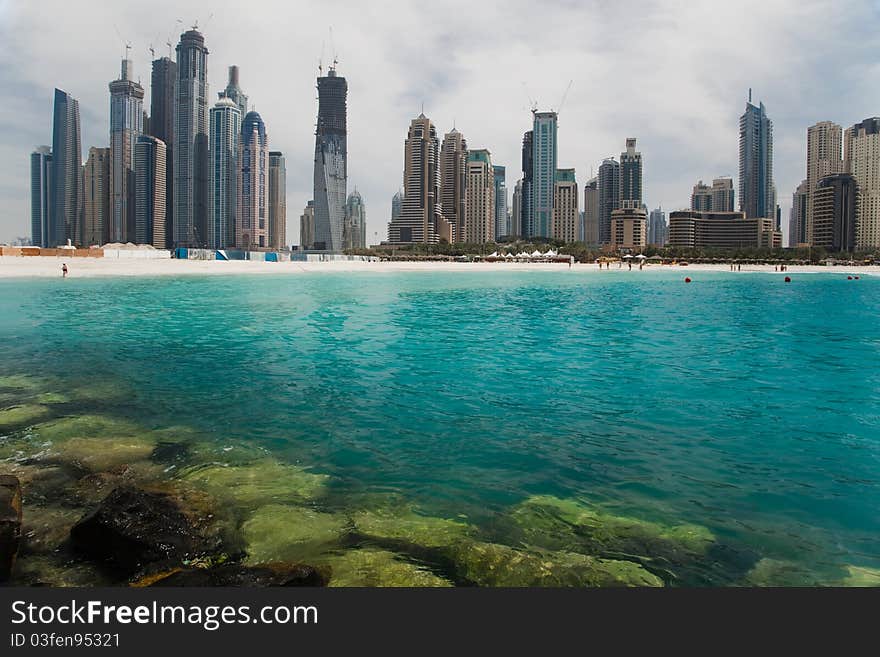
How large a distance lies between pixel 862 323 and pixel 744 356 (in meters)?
18.1

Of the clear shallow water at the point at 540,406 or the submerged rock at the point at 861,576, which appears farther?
the clear shallow water at the point at 540,406

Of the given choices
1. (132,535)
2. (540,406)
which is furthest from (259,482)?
(540,406)

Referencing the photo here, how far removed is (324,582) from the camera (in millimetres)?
5637

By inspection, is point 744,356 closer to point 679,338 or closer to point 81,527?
point 679,338

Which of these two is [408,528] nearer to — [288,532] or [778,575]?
[288,532]

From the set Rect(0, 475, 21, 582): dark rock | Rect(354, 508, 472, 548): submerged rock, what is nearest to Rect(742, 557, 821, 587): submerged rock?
Rect(354, 508, 472, 548): submerged rock

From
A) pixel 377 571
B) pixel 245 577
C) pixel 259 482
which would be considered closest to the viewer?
pixel 245 577

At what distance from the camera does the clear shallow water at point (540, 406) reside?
27.0 feet

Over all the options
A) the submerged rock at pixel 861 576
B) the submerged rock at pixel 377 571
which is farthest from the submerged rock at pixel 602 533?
the submerged rock at pixel 377 571

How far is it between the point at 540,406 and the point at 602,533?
6.12 m

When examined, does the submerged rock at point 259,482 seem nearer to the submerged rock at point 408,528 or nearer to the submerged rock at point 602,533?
the submerged rock at point 408,528

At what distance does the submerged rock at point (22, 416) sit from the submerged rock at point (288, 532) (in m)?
6.70

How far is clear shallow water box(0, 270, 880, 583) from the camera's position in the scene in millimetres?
8234

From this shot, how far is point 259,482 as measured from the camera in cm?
855
